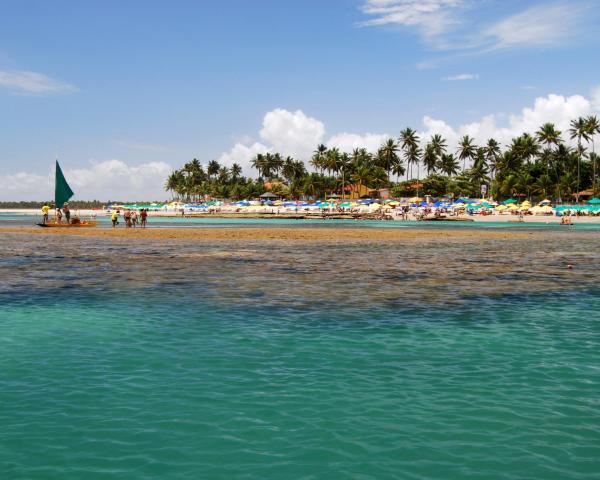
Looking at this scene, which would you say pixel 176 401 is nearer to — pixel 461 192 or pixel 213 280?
pixel 213 280

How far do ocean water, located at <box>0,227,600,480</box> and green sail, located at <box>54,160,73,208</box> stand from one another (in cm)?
4905

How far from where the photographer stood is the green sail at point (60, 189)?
230 feet

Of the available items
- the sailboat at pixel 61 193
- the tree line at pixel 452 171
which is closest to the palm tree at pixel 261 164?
the tree line at pixel 452 171

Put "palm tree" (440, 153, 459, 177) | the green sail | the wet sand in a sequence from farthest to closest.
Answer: "palm tree" (440, 153, 459, 177) < the green sail < the wet sand

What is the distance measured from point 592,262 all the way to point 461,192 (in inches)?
4604

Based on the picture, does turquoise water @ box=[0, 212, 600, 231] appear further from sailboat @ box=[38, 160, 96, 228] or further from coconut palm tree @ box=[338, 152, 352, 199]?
coconut palm tree @ box=[338, 152, 352, 199]

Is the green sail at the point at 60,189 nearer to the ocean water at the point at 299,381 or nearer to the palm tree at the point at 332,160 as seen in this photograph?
the ocean water at the point at 299,381

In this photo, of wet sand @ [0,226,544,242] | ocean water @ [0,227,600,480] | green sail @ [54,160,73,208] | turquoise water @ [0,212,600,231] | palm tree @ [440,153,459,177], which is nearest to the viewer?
ocean water @ [0,227,600,480]

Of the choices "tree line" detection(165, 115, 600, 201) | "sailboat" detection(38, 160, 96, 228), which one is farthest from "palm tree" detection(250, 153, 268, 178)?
"sailboat" detection(38, 160, 96, 228)

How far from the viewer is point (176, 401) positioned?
10344 millimetres

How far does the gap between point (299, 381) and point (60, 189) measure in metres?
66.1

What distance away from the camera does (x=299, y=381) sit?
11.5m

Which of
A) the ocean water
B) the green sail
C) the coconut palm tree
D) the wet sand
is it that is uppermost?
the coconut palm tree

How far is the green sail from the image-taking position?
230 feet
